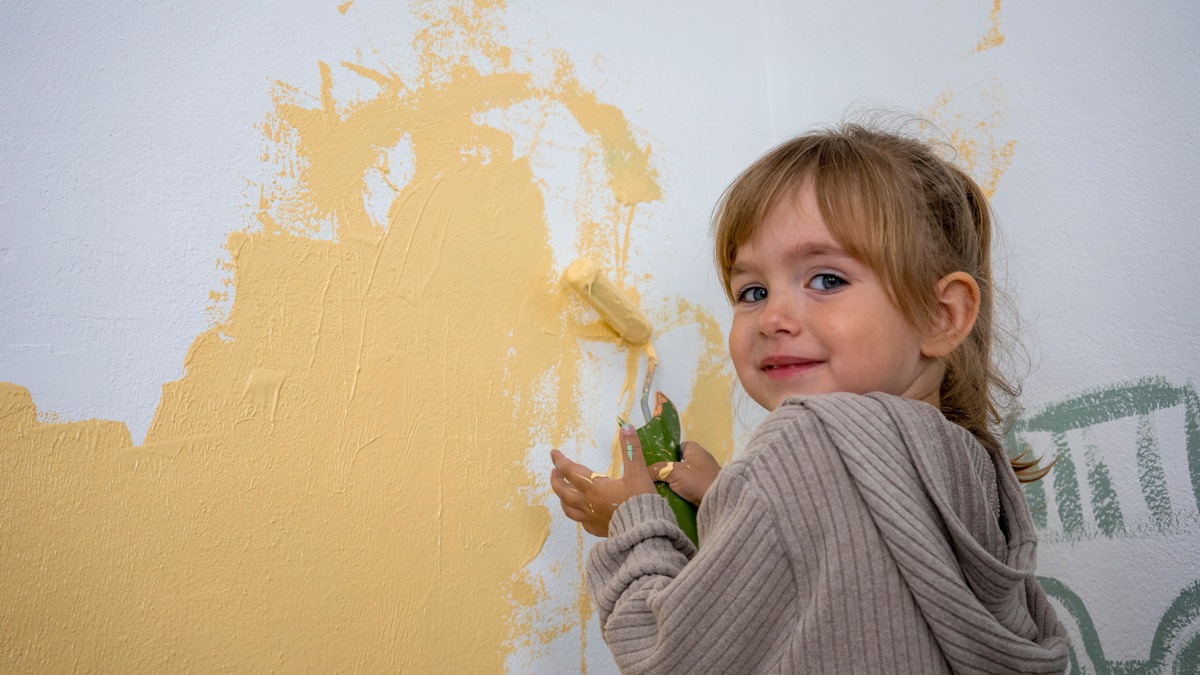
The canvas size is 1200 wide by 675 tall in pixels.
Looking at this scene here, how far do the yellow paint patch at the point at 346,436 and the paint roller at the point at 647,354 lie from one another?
4 centimetres

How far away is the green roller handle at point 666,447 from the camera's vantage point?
0.90m

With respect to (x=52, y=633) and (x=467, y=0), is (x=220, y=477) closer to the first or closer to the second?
(x=52, y=633)

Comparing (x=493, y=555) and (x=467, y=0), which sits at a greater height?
(x=467, y=0)

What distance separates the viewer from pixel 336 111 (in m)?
0.89

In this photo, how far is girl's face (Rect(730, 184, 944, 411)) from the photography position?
2.58 ft

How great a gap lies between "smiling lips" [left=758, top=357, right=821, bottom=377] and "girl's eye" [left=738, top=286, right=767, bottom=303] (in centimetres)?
7

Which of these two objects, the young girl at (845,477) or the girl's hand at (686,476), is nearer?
the young girl at (845,477)

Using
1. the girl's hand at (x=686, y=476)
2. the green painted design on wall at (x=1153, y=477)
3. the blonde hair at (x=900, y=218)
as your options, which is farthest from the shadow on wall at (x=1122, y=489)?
the girl's hand at (x=686, y=476)

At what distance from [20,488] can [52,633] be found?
4.3 inches

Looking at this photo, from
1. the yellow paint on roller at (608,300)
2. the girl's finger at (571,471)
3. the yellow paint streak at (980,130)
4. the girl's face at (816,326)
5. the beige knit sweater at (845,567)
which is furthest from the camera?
the yellow paint streak at (980,130)

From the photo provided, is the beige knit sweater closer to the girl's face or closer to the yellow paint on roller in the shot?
the girl's face

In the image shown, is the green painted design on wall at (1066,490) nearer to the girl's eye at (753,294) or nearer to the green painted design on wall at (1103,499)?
the green painted design on wall at (1103,499)

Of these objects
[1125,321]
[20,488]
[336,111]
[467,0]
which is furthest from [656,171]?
[20,488]

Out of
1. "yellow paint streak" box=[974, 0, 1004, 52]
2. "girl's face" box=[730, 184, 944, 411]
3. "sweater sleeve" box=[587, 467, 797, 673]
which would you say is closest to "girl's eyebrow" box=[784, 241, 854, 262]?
"girl's face" box=[730, 184, 944, 411]
